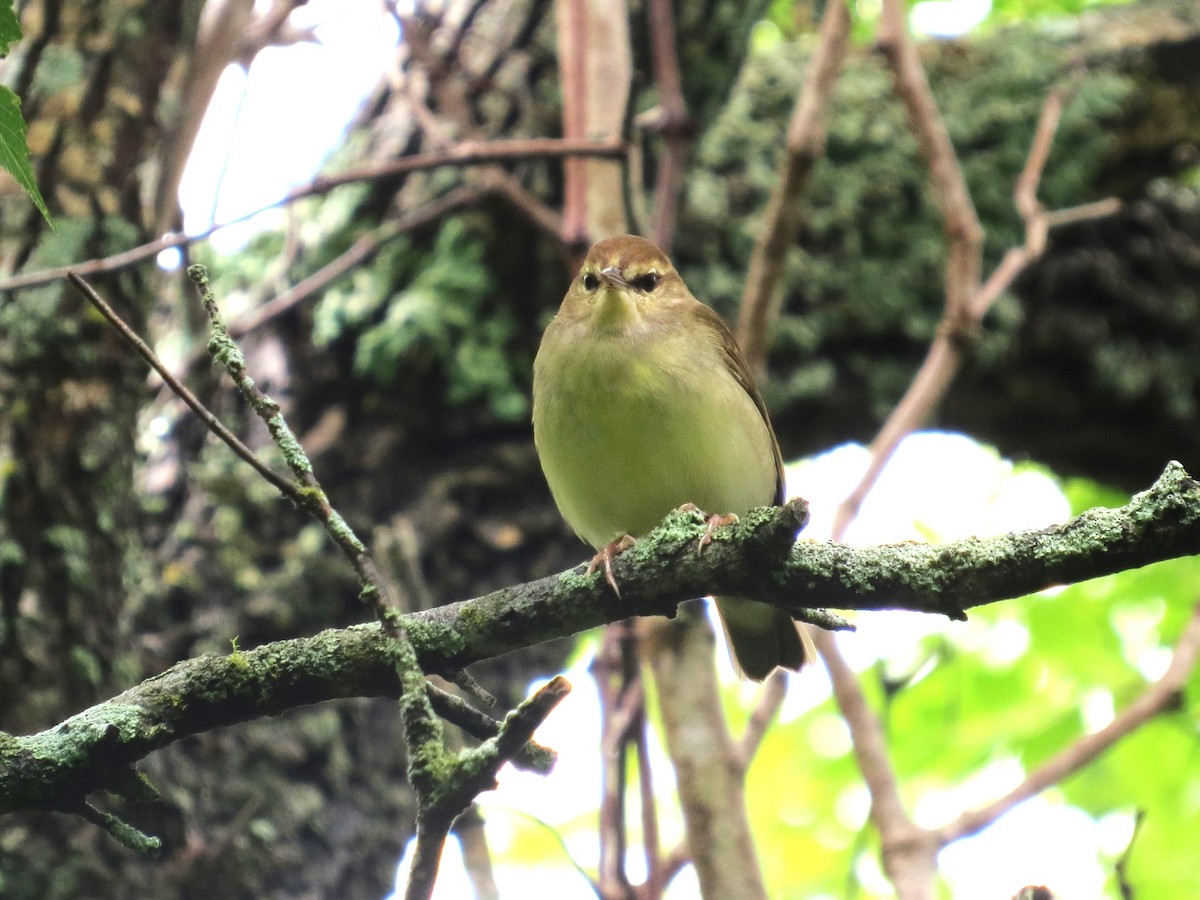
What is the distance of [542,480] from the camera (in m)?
4.49

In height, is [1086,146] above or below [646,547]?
above

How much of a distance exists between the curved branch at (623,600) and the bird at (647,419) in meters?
0.92

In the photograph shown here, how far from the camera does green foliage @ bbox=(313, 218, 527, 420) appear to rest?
4391mm

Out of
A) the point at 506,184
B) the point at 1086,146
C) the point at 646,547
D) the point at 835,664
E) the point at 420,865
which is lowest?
the point at 420,865

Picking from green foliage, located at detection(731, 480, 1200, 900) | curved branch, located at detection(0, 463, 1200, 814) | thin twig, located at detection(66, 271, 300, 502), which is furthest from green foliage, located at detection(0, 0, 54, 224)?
green foliage, located at detection(731, 480, 1200, 900)

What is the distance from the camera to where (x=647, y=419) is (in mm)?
3180

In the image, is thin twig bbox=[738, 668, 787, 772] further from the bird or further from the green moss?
the green moss

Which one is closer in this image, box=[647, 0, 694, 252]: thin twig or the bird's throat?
the bird's throat

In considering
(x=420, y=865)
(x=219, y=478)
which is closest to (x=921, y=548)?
(x=420, y=865)

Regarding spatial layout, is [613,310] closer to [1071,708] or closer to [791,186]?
[791,186]

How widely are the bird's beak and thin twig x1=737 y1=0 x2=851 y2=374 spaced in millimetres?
483

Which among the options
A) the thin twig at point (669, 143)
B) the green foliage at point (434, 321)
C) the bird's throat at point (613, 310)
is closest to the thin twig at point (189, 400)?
the bird's throat at point (613, 310)

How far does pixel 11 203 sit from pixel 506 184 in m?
1.53

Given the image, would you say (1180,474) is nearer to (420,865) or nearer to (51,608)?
(420,865)
